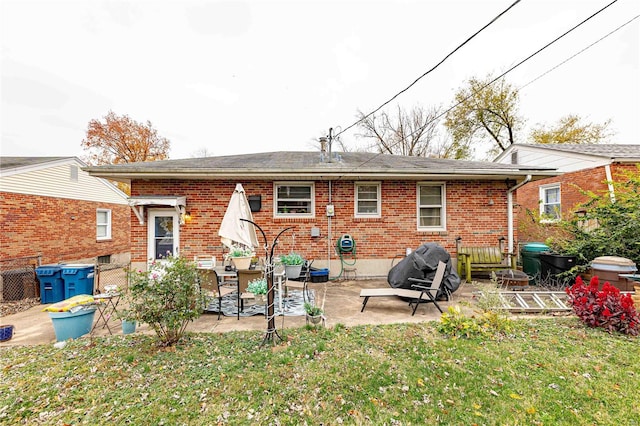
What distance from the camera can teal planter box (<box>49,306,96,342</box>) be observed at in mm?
4234

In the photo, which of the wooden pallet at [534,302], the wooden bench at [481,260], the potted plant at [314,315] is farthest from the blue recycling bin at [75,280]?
the wooden bench at [481,260]

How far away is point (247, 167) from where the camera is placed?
296 inches

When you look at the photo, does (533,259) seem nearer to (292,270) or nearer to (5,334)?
(292,270)

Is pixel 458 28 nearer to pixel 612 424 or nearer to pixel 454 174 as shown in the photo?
pixel 454 174

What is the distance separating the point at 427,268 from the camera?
577 cm

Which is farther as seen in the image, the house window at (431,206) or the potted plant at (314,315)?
the house window at (431,206)

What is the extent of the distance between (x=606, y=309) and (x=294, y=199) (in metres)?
7.02

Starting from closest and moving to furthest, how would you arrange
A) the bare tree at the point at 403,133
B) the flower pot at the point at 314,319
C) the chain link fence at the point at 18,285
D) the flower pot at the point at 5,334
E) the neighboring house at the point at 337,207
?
the flower pot at the point at 5,334 → the flower pot at the point at 314,319 → the chain link fence at the point at 18,285 → the neighboring house at the point at 337,207 → the bare tree at the point at 403,133

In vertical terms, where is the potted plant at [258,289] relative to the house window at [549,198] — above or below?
below

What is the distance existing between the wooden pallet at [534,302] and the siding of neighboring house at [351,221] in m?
2.78

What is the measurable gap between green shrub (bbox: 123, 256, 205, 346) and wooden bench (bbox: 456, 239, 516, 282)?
7204 millimetres

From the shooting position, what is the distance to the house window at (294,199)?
27.2 feet

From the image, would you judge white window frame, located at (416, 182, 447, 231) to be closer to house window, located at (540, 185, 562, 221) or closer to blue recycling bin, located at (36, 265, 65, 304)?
house window, located at (540, 185, 562, 221)

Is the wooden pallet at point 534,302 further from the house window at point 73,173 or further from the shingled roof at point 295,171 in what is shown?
the house window at point 73,173
